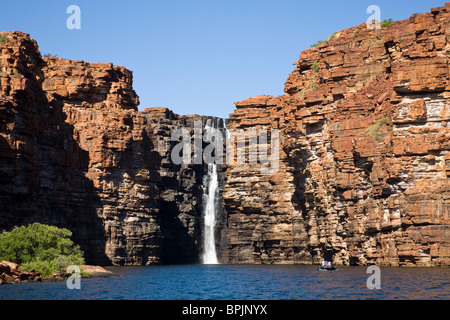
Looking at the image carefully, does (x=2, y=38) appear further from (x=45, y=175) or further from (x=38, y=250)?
(x=38, y=250)

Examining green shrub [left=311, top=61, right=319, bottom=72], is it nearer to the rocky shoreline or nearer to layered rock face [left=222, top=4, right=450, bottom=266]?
layered rock face [left=222, top=4, right=450, bottom=266]

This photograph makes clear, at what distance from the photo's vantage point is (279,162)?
14550 cm

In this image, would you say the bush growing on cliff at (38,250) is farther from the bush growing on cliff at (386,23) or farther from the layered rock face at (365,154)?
the bush growing on cliff at (386,23)

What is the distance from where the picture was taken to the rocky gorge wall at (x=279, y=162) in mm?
94625

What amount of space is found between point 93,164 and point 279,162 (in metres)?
38.5

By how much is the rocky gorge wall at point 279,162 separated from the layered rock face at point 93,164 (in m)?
0.27

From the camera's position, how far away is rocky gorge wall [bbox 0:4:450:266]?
94.6m

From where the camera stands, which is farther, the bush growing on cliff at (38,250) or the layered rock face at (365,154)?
the layered rock face at (365,154)

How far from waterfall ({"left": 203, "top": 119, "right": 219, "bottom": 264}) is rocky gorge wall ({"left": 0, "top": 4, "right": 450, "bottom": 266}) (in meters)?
1.59

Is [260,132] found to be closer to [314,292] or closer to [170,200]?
[170,200]

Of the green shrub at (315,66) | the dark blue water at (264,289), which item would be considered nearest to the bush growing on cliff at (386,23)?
the green shrub at (315,66)

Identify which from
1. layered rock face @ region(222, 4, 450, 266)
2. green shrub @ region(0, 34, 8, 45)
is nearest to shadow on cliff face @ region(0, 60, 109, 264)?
green shrub @ region(0, 34, 8, 45)
